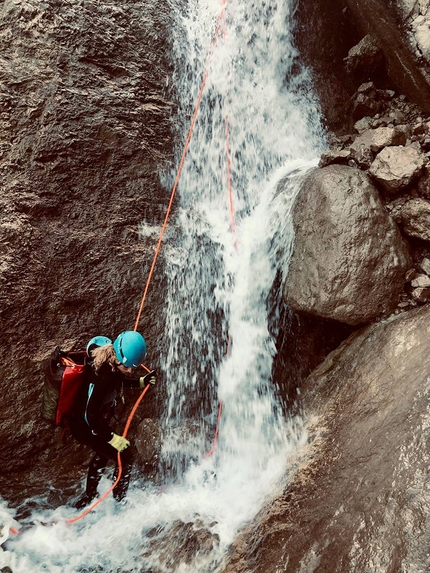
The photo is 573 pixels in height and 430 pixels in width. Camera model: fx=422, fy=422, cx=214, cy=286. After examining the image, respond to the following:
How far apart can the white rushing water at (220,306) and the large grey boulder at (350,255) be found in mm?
450

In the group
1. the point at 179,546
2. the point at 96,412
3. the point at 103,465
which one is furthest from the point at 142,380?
the point at 179,546

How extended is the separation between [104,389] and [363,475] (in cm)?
186

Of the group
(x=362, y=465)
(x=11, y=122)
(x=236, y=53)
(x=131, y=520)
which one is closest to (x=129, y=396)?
(x=131, y=520)

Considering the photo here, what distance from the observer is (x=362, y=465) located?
8.86 ft

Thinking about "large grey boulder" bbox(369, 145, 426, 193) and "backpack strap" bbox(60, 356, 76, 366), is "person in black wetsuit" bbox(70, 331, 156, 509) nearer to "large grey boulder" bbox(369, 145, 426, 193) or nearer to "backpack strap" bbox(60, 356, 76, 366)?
"backpack strap" bbox(60, 356, 76, 366)

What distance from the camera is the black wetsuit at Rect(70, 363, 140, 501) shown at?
3061 millimetres

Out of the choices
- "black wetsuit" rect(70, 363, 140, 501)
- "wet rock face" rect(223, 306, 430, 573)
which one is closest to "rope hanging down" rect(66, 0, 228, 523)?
"black wetsuit" rect(70, 363, 140, 501)

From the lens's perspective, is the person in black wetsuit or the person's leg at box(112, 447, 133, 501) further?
the person's leg at box(112, 447, 133, 501)

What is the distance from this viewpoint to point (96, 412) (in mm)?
3178

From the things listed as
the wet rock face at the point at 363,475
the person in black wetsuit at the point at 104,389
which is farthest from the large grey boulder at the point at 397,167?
the person in black wetsuit at the point at 104,389

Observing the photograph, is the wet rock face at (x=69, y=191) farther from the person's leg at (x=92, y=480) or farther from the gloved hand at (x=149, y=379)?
the gloved hand at (x=149, y=379)

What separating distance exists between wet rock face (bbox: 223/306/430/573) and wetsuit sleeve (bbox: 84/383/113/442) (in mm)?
1254

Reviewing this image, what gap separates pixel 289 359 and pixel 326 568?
2100 millimetres

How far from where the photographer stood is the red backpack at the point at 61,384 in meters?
2.89
